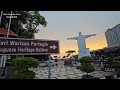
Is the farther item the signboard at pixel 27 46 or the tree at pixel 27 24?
the tree at pixel 27 24

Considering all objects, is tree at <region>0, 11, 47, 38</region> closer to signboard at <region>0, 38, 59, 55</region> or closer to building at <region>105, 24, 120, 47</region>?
signboard at <region>0, 38, 59, 55</region>

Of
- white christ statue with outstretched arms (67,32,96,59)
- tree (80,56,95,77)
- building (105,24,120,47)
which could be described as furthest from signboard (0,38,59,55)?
building (105,24,120,47)

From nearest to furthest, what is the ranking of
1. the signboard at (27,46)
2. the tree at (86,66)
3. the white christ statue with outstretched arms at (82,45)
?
the signboard at (27,46) → the tree at (86,66) → the white christ statue with outstretched arms at (82,45)

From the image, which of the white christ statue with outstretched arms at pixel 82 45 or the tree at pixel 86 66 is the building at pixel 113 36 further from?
the tree at pixel 86 66

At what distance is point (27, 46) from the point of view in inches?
119

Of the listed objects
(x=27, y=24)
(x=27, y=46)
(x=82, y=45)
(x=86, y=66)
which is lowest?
(x=86, y=66)

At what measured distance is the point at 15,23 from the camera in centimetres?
Answer: 1241

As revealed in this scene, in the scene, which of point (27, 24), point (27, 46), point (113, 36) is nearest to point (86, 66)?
point (27, 46)

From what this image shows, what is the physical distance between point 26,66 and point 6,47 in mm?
1417

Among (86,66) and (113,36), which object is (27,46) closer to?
(86,66)

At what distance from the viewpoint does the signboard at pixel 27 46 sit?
2.93 meters

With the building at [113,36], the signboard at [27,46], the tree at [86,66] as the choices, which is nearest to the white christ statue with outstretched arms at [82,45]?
the tree at [86,66]

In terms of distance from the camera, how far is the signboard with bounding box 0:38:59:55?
2.93 metres
